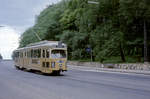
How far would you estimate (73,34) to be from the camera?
48688 mm

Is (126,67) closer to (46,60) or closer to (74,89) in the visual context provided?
(46,60)

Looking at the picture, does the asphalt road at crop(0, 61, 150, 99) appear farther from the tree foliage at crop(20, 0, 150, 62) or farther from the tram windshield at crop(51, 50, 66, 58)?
the tree foliage at crop(20, 0, 150, 62)

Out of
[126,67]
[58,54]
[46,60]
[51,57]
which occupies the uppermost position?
[58,54]

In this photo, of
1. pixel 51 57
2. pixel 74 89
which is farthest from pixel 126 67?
pixel 74 89

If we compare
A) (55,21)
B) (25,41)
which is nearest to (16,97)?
(55,21)

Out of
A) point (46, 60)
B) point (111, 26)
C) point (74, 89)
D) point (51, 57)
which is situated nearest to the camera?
point (74, 89)

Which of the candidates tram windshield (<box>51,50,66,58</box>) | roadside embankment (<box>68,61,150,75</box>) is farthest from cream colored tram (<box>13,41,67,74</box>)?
roadside embankment (<box>68,61,150,75</box>)

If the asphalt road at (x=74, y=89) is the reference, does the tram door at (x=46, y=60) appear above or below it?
above

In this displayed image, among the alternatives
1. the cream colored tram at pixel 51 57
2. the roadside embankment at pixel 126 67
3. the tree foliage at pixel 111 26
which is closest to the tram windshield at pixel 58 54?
the cream colored tram at pixel 51 57

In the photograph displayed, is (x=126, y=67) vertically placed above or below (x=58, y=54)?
below

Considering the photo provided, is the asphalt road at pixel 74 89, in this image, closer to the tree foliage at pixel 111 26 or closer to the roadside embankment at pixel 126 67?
the roadside embankment at pixel 126 67

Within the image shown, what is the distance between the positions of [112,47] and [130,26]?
154 inches

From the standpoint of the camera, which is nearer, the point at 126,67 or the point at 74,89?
the point at 74,89

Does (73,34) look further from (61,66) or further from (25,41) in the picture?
(25,41)
